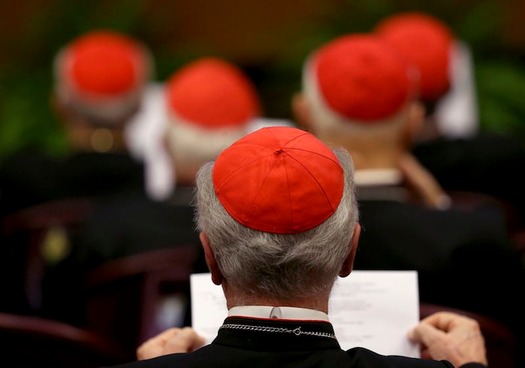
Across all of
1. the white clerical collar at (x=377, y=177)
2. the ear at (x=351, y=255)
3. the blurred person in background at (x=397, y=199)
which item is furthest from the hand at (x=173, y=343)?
the white clerical collar at (x=377, y=177)

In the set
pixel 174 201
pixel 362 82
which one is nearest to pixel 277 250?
pixel 362 82

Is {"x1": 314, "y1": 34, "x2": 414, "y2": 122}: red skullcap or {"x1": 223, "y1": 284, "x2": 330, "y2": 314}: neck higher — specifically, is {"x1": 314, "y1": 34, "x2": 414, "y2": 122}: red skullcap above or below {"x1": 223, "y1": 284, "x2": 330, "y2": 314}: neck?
above

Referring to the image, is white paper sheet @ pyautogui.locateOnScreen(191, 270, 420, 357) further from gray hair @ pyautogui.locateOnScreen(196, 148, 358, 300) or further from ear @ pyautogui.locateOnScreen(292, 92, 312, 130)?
ear @ pyautogui.locateOnScreen(292, 92, 312, 130)

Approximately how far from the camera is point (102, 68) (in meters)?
5.33

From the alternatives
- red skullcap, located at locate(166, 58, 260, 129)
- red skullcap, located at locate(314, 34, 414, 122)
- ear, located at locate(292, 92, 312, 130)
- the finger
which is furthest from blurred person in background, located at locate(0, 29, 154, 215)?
the finger

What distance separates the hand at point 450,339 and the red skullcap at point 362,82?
1155mm

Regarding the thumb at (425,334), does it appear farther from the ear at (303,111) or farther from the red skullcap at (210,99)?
the red skullcap at (210,99)

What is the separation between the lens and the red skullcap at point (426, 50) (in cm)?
487

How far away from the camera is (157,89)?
6527 mm

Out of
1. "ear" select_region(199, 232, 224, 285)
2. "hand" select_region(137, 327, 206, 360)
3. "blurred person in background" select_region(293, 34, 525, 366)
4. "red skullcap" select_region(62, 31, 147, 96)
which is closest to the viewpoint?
"ear" select_region(199, 232, 224, 285)

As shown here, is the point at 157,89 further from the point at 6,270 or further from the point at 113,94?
the point at 6,270

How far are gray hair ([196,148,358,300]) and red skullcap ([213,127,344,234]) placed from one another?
2 centimetres

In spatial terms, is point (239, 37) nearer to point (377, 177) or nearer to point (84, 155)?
point (84, 155)

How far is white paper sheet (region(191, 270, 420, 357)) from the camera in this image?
2178 millimetres
